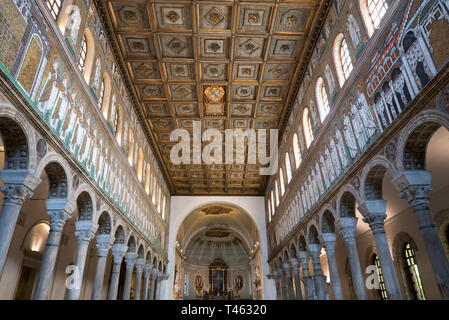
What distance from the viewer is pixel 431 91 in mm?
6176

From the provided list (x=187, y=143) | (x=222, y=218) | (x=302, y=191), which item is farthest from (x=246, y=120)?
(x=222, y=218)

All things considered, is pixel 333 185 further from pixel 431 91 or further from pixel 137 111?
pixel 137 111

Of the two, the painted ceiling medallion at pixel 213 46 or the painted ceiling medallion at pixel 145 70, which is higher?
the painted ceiling medallion at pixel 145 70

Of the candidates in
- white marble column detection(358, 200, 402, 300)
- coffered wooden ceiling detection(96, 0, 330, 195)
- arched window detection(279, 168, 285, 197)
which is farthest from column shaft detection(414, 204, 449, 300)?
arched window detection(279, 168, 285, 197)

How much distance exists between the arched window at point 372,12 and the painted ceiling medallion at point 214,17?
5.42 m

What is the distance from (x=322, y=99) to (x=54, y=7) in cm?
994

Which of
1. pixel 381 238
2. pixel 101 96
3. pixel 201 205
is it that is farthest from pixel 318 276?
pixel 201 205

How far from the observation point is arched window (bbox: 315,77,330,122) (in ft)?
41.9

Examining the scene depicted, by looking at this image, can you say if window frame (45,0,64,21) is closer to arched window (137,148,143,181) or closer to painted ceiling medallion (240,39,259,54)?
painted ceiling medallion (240,39,259,54)

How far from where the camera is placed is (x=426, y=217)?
22.3 feet

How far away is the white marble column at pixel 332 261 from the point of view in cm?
1162

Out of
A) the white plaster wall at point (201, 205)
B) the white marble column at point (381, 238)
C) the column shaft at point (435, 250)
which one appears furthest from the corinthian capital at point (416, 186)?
the white plaster wall at point (201, 205)

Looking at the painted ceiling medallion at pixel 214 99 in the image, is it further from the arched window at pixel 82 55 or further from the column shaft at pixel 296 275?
the column shaft at pixel 296 275

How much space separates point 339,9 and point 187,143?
13442 millimetres
